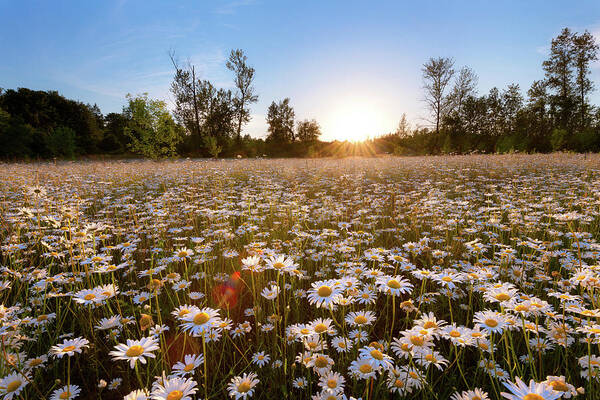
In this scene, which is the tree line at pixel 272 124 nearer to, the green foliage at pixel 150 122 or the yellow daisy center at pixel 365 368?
the green foliage at pixel 150 122

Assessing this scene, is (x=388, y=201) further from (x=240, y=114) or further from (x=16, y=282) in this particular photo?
(x=240, y=114)

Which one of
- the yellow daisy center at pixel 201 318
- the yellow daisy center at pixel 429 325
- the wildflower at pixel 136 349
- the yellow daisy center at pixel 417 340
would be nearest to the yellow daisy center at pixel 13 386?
the wildflower at pixel 136 349

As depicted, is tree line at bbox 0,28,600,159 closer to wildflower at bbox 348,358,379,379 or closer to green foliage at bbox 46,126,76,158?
green foliage at bbox 46,126,76,158

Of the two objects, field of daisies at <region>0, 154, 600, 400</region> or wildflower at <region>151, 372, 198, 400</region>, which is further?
field of daisies at <region>0, 154, 600, 400</region>

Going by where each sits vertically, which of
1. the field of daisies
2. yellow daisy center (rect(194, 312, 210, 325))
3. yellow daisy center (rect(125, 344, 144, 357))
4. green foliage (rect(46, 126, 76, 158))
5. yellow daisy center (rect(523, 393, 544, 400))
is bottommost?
the field of daisies

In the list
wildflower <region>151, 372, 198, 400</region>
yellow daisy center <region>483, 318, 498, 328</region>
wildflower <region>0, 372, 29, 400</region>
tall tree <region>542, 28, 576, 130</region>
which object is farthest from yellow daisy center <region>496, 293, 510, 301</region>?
tall tree <region>542, 28, 576, 130</region>

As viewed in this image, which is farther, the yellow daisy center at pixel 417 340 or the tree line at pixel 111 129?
the tree line at pixel 111 129

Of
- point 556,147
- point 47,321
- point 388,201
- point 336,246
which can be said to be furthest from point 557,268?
point 556,147

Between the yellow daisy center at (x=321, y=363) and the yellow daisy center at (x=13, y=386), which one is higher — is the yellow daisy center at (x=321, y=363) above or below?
above

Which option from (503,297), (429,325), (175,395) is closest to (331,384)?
(429,325)

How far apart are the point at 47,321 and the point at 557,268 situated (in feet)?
18.5

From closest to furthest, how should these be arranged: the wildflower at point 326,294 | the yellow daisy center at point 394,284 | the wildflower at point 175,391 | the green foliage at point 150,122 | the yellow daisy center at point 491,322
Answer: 1. the wildflower at point 175,391
2. the yellow daisy center at point 491,322
3. the wildflower at point 326,294
4. the yellow daisy center at point 394,284
5. the green foliage at point 150,122

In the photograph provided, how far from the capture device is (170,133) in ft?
90.9

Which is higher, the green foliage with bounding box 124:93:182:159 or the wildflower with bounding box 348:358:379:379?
the green foliage with bounding box 124:93:182:159
